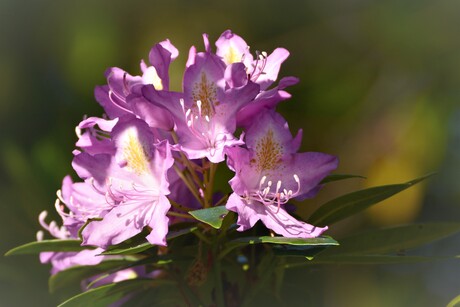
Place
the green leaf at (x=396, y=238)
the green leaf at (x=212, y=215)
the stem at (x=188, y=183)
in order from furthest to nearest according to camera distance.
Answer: the green leaf at (x=396, y=238) < the stem at (x=188, y=183) < the green leaf at (x=212, y=215)

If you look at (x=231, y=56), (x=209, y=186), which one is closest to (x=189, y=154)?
(x=209, y=186)

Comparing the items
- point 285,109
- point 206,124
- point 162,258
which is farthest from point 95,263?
point 285,109

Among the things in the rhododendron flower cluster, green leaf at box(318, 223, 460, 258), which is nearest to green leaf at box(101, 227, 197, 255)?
the rhododendron flower cluster

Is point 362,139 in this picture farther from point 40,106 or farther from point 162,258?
point 162,258

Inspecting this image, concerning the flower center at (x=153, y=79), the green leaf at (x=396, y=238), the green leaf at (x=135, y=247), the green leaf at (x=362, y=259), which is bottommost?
the green leaf at (x=362, y=259)

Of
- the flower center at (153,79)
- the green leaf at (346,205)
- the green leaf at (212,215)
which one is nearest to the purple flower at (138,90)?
the flower center at (153,79)

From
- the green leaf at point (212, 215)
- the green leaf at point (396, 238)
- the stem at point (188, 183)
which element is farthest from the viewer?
the green leaf at point (396, 238)

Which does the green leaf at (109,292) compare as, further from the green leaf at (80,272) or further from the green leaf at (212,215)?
the green leaf at (212,215)
